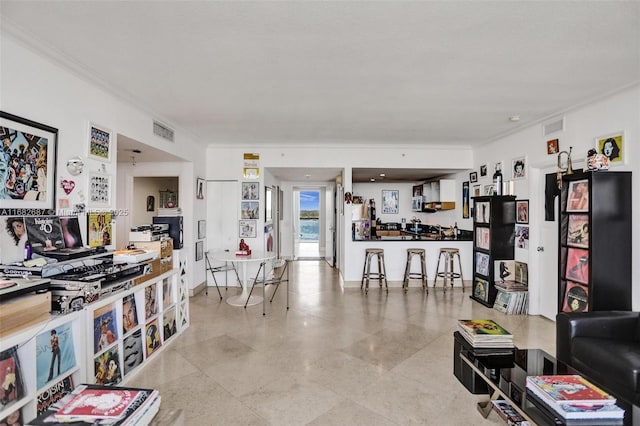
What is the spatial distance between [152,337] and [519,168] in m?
5.14

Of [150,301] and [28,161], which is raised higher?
[28,161]

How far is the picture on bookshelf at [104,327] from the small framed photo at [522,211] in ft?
16.6

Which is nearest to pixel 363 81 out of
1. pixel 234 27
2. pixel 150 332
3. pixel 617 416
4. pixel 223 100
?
pixel 234 27

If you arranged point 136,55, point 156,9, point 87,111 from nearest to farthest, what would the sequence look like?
point 156,9, point 136,55, point 87,111

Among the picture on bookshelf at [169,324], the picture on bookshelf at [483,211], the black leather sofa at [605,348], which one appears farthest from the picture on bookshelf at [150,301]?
the picture on bookshelf at [483,211]

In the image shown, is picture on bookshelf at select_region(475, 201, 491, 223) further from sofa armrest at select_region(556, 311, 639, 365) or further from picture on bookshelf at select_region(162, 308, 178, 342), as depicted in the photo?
picture on bookshelf at select_region(162, 308, 178, 342)

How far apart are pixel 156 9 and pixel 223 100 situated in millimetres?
1582

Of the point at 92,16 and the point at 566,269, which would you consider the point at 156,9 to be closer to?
the point at 92,16

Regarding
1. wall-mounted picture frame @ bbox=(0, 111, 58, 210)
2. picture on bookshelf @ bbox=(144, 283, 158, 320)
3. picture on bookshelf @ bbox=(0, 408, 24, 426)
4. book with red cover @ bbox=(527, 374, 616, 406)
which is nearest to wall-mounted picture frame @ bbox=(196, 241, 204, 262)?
picture on bookshelf @ bbox=(144, 283, 158, 320)

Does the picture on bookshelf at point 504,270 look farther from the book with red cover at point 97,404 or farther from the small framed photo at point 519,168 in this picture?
the book with red cover at point 97,404

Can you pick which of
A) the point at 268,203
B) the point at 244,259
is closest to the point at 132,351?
the point at 244,259

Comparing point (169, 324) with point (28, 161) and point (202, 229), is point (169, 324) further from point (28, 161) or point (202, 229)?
point (202, 229)

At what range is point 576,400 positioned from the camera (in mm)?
1551

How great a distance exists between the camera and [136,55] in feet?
8.06
